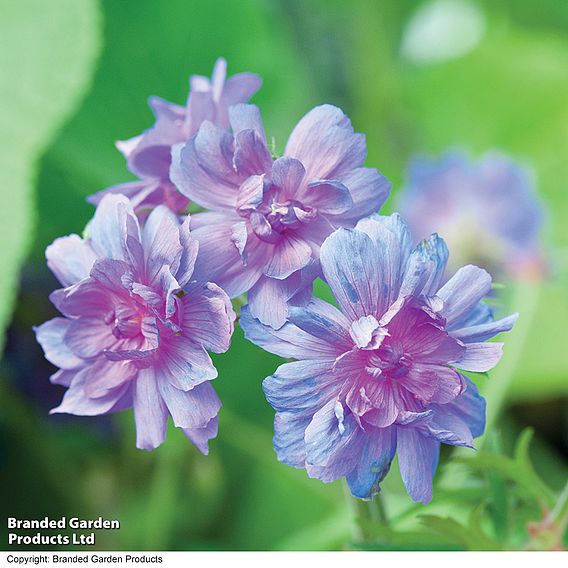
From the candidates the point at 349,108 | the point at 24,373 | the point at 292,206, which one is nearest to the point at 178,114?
the point at 292,206

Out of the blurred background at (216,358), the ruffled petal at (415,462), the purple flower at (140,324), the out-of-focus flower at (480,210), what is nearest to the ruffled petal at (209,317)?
the purple flower at (140,324)

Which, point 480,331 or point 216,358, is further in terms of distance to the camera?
point 216,358

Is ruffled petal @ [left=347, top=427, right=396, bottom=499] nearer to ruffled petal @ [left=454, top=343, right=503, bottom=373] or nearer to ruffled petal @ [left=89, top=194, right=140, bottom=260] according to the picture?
ruffled petal @ [left=454, top=343, right=503, bottom=373]

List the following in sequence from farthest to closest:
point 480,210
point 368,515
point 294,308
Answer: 1. point 480,210
2. point 368,515
3. point 294,308

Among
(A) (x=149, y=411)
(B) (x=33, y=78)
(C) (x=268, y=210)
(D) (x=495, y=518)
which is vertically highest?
(B) (x=33, y=78)

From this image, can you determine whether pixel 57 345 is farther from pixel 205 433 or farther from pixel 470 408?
pixel 470 408

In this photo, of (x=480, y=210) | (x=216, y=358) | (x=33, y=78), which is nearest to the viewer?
(x=33, y=78)

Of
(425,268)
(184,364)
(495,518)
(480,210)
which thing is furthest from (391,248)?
(480,210)

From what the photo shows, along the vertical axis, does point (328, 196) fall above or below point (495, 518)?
above
